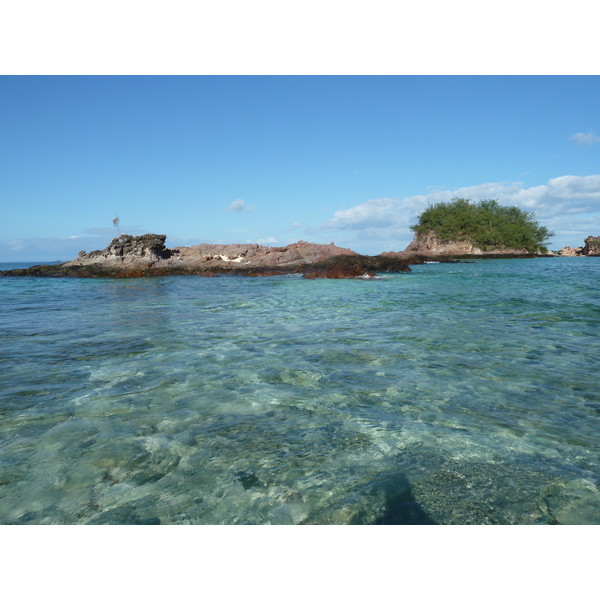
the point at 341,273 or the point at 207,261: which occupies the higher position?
the point at 207,261

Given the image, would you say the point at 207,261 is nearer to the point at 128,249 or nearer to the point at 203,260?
the point at 203,260

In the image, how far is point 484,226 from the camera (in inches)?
2950

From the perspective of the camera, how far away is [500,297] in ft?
42.6

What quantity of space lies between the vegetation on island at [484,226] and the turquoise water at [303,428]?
74.0m

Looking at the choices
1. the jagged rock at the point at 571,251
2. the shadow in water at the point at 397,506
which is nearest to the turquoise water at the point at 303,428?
the shadow in water at the point at 397,506

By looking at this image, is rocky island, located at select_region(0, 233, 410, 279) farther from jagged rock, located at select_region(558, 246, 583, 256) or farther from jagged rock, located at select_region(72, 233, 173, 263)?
jagged rock, located at select_region(558, 246, 583, 256)

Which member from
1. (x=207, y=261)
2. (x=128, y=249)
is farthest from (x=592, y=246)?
(x=128, y=249)

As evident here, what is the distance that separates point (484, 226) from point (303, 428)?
81.7m

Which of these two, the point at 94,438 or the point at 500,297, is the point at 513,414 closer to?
the point at 94,438

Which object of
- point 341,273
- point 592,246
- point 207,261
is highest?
point 592,246

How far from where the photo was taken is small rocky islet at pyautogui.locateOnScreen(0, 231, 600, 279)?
99.0ft

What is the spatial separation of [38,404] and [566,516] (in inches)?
183

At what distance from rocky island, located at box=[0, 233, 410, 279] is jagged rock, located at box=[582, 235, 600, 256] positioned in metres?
73.0

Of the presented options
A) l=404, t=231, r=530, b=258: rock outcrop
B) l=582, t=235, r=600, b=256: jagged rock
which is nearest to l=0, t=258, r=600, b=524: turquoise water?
l=404, t=231, r=530, b=258: rock outcrop
